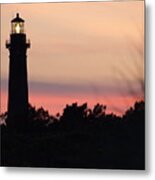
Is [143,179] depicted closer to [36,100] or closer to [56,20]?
[36,100]

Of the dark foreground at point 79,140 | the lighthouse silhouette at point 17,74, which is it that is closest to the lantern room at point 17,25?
the lighthouse silhouette at point 17,74

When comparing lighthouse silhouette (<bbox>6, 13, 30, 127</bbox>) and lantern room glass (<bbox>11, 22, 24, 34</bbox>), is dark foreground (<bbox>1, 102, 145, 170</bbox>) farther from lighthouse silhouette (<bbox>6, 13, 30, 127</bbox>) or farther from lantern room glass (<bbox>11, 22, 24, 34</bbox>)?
lantern room glass (<bbox>11, 22, 24, 34</bbox>)

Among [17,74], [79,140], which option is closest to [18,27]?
[17,74]

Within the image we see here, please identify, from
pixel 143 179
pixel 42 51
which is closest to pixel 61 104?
pixel 42 51

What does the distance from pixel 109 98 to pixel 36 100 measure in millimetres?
268

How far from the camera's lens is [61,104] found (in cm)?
203

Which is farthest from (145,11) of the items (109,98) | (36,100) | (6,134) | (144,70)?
(6,134)

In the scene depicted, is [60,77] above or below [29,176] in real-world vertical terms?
above

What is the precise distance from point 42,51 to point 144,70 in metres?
0.38

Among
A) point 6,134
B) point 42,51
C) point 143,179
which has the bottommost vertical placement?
point 143,179

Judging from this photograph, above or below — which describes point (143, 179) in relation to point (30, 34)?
below

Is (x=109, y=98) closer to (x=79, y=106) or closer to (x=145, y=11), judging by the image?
(x=79, y=106)

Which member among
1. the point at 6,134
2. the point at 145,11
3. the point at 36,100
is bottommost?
the point at 6,134

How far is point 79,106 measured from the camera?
2018 mm
